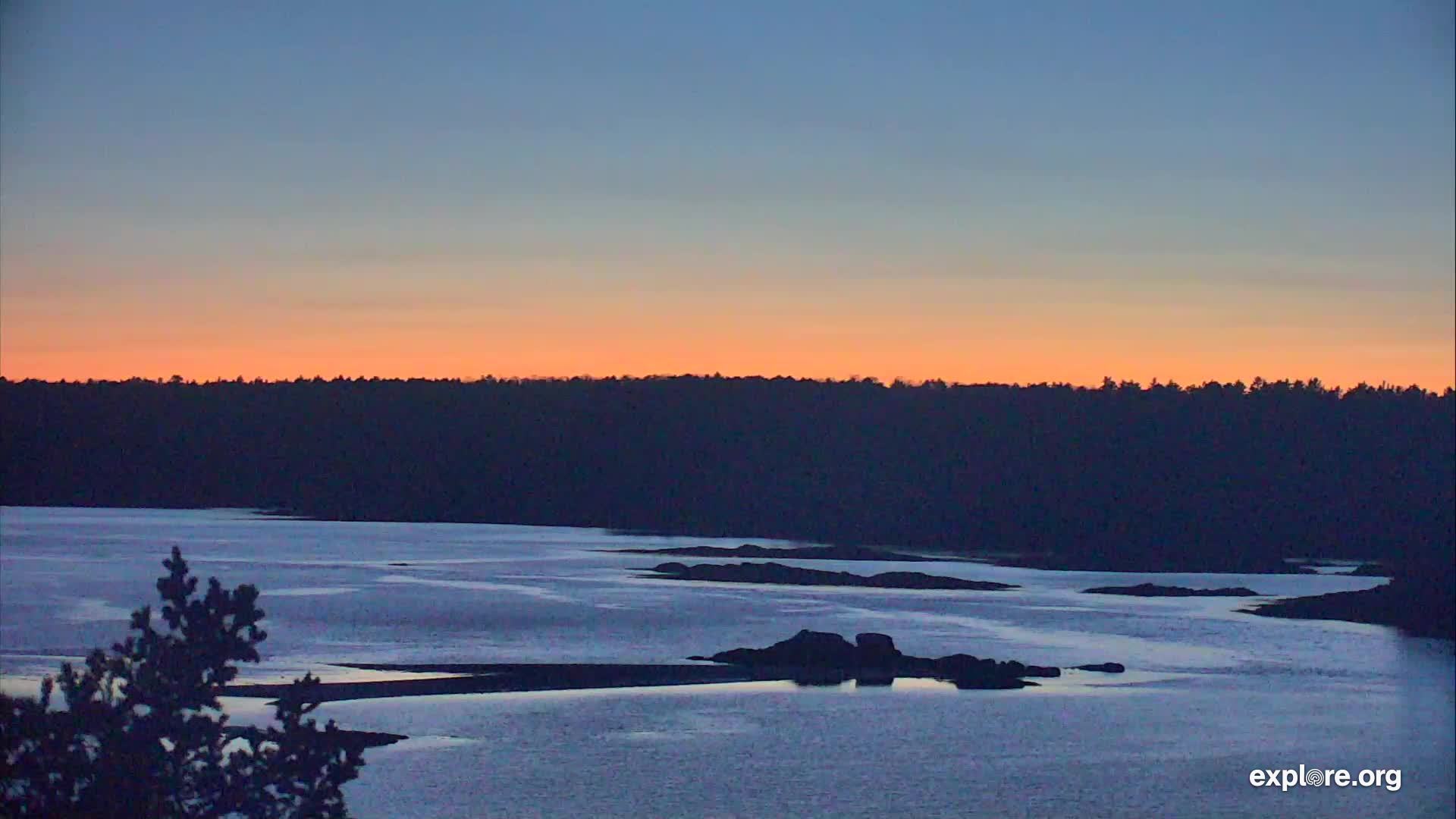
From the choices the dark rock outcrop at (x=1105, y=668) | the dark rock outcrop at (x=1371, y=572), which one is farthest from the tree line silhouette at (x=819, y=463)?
the dark rock outcrop at (x=1105, y=668)

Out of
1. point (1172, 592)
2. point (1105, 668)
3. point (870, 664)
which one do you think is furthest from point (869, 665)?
point (1172, 592)

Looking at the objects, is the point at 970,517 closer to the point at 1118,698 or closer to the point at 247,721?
the point at 1118,698

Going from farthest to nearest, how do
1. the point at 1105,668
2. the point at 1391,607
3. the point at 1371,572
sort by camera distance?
the point at 1371,572 < the point at 1391,607 < the point at 1105,668

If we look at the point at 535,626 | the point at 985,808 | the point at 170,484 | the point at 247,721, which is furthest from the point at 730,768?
the point at 170,484

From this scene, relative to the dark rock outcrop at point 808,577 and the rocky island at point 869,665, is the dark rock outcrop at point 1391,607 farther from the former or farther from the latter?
the dark rock outcrop at point 808,577

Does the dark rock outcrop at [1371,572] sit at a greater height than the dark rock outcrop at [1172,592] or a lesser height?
greater

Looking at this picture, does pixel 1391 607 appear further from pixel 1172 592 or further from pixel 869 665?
pixel 869 665
